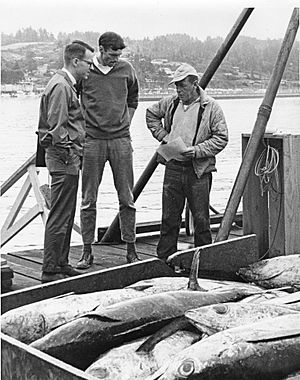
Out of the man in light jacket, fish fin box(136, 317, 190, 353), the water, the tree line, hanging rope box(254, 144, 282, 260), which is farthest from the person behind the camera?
the water

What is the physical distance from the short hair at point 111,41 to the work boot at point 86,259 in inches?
59.6

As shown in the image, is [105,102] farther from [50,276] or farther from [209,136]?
[50,276]

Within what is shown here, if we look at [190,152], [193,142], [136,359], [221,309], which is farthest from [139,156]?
[136,359]

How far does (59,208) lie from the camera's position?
19.5 ft

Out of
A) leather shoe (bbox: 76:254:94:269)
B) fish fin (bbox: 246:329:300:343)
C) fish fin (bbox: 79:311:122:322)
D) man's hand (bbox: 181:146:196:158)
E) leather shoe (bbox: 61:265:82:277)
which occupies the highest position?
man's hand (bbox: 181:146:196:158)

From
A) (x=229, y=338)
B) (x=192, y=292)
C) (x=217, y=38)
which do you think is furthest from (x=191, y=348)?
(x=217, y=38)

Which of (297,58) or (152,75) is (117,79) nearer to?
(152,75)

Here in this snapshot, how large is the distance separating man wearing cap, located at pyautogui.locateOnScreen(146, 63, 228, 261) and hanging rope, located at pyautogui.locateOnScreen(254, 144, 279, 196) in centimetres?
57

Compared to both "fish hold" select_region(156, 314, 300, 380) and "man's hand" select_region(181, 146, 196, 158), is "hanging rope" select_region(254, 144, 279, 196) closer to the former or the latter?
"man's hand" select_region(181, 146, 196, 158)

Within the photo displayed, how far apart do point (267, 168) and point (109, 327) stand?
2.97 m

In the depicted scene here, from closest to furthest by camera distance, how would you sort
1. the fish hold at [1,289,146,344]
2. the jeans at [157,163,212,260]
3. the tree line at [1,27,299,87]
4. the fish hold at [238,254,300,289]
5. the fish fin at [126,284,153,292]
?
1. the fish hold at [1,289,146,344]
2. the fish fin at [126,284,153,292]
3. the fish hold at [238,254,300,289]
4. the tree line at [1,27,299,87]
5. the jeans at [157,163,212,260]

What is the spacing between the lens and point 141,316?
2785 millimetres

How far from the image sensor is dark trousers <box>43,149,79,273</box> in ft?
19.2

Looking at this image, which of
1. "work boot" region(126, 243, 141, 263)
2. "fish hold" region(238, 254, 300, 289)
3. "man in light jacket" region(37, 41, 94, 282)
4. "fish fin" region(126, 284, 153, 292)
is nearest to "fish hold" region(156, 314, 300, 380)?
"fish fin" region(126, 284, 153, 292)
